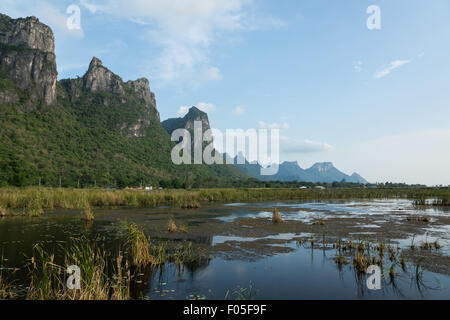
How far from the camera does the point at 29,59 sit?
4077 inches

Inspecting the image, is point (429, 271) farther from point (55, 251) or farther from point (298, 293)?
point (55, 251)

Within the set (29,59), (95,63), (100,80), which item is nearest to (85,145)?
(29,59)

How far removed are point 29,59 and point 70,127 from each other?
35.5 m

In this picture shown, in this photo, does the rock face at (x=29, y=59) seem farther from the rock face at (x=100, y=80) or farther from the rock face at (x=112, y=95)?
the rock face at (x=100, y=80)

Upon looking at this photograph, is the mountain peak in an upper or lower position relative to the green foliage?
upper

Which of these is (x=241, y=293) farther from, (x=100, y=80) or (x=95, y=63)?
(x=95, y=63)

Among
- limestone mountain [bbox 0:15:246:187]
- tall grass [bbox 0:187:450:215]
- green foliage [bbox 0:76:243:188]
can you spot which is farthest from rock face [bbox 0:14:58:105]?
tall grass [bbox 0:187:450:215]

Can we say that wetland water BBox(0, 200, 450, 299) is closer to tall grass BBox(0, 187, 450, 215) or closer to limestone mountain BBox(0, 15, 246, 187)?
tall grass BBox(0, 187, 450, 215)

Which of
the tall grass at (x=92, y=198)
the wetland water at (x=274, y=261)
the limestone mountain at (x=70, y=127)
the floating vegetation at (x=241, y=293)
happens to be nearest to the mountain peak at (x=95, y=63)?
the limestone mountain at (x=70, y=127)

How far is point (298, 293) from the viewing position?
280 inches

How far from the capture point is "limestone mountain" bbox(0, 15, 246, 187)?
224ft

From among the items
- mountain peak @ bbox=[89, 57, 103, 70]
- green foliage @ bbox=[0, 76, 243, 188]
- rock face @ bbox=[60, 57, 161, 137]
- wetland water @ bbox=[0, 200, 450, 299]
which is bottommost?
wetland water @ bbox=[0, 200, 450, 299]

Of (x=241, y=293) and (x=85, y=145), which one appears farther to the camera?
(x=85, y=145)
